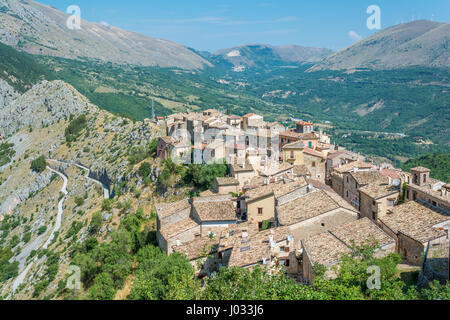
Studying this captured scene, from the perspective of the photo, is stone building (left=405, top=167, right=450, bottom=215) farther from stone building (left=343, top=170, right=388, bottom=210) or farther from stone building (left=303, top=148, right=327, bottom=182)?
stone building (left=303, top=148, right=327, bottom=182)

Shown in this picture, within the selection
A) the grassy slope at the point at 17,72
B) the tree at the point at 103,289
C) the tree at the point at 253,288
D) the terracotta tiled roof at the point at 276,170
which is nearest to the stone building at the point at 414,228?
the tree at the point at 253,288

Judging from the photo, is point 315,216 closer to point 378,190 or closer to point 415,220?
point 415,220

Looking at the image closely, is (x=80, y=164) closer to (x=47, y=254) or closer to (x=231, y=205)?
(x=47, y=254)

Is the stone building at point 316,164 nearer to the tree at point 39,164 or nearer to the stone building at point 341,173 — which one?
the stone building at point 341,173

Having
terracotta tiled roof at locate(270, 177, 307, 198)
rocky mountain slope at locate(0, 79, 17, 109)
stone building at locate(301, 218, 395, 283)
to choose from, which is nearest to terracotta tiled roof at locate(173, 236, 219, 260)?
terracotta tiled roof at locate(270, 177, 307, 198)

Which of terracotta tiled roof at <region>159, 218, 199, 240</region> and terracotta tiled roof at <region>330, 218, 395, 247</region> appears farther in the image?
terracotta tiled roof at <region>159, 218, 199, 240</region>
